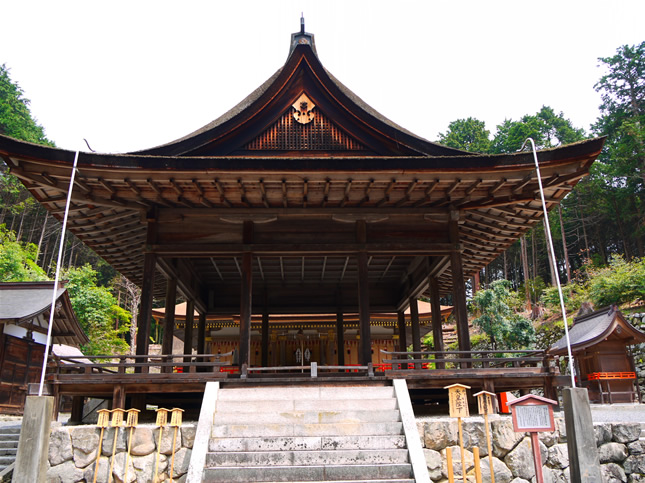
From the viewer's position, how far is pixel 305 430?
24.4 feet

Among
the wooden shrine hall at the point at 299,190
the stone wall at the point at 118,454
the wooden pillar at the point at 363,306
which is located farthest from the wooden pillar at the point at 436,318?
the stone wall at the point at 118,454

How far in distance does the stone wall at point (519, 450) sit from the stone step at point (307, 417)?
2.04ft

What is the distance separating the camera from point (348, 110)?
11594 millimetres

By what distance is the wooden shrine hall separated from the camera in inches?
371

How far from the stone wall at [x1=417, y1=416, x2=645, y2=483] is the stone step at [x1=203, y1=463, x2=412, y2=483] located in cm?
122

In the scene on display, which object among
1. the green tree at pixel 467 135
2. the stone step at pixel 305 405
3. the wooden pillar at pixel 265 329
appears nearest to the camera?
the stone step at pixel 305 405

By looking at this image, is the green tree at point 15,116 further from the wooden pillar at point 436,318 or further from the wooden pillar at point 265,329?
the wooden pillar at point 436,318

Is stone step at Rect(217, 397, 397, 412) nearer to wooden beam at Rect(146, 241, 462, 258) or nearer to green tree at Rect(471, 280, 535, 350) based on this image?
wooden beam at Rect(146, 241, 462, 258)

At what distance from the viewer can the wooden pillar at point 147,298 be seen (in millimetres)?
10236

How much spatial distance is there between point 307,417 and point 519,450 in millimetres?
3438

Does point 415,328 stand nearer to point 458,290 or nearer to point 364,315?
point 458,290

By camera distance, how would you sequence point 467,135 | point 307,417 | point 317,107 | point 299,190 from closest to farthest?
point 307,417 < point 299,190 < point 317,107 < point 467,135

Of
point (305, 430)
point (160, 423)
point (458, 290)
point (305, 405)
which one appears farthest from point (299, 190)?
point (160, 423)

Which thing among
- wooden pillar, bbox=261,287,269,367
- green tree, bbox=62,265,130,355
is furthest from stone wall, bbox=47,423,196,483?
green tree, bbox=62,265,130,355
